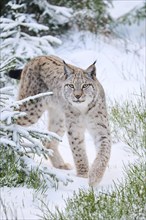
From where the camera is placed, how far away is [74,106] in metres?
5.92

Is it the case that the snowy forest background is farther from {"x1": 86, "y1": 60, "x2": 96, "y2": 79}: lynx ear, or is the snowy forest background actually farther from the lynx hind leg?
{"x1": 86, "y1": 60, "x2": 96, "y2": 79}: lynx ear

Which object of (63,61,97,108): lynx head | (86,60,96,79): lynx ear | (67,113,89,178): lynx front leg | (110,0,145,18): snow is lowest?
(67,113,89,178): lynx front leg

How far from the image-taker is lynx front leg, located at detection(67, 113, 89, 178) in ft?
19.5

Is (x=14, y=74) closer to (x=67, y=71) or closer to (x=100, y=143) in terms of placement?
(x=67, y=71)

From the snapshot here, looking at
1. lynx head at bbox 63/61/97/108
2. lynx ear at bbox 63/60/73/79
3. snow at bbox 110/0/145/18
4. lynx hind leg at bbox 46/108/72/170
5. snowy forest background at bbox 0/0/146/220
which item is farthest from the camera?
snow at bbox 110/0/145/18

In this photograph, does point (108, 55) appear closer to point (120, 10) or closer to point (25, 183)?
point (120, 10)

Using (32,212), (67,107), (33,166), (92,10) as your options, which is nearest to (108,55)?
(92,10)

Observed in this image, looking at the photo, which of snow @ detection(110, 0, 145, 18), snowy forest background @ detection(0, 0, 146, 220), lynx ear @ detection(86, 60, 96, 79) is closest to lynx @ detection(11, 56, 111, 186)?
lynx ear @ detection(86, 60, 96, 79)

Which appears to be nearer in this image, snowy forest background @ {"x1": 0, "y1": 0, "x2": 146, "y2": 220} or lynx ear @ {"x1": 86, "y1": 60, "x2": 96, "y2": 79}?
snowy forest background @ {"x1": 0, "y1": 0, "x2": 146, "y2": 220}

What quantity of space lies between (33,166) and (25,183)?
19cm

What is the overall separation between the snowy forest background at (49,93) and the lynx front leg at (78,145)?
11cm

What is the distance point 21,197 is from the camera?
181 inches

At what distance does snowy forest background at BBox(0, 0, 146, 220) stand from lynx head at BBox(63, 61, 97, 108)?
45 centimetres

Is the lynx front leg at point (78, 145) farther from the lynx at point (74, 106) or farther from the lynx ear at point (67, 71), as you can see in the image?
the lynx ear at point (67, 71)
